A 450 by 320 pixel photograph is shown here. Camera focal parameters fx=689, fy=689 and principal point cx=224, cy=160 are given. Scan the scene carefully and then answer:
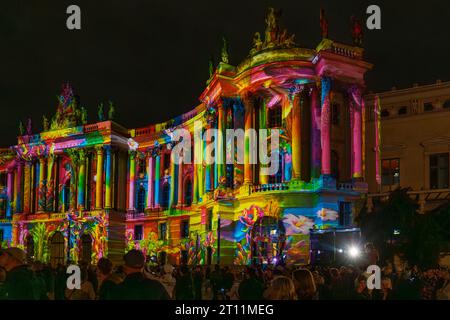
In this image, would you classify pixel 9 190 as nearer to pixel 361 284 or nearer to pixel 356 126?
pixel 356 126

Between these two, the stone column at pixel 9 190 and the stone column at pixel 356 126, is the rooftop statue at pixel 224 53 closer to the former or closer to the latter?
the stone column at pixel 356 126

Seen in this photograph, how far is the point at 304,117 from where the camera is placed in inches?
1892

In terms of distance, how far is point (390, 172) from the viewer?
47.8m

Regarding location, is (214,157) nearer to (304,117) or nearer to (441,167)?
(304,117)

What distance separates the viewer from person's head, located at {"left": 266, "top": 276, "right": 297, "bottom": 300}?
29.1ft

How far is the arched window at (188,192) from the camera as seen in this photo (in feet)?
214

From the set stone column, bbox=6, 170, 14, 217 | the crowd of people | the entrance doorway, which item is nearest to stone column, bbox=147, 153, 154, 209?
stone column, bbox=6, 170, 14, 217

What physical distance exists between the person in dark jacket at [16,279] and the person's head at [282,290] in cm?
366

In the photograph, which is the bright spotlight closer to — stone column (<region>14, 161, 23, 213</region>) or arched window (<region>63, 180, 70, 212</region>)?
arched window (<region>63, 180, 70, 212</region>)

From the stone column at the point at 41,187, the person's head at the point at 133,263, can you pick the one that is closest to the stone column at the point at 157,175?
the stone column at the point at 41,187

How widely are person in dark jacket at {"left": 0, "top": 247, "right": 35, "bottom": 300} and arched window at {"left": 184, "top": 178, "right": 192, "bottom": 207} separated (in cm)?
5397

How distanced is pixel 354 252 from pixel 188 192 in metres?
32.0

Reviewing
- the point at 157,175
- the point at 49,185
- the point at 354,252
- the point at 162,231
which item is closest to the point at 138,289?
the point at 354,252
